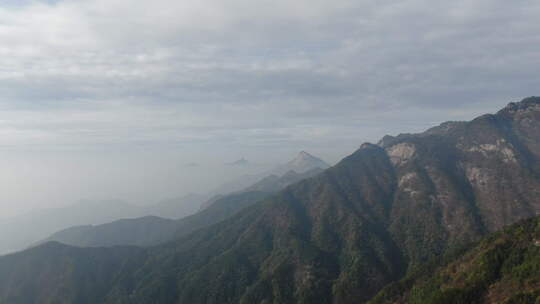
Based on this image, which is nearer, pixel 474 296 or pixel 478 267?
pixel 474 296

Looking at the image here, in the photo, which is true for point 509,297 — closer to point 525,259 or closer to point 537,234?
point 525,259

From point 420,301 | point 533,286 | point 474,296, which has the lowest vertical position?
point 420,301

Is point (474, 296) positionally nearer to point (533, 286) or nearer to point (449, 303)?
point (449, 303)

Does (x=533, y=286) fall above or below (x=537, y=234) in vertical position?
below

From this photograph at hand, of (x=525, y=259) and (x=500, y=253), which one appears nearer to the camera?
(x=525, y=259)

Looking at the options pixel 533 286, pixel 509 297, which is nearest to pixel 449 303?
pixel 509 297

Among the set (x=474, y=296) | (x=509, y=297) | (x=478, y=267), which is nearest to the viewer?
(x=509, y=297)

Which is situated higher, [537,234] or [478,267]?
[537,234]

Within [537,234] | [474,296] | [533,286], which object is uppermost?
[537,234]

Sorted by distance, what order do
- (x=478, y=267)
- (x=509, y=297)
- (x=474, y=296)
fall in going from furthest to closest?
1. (x=478, y=267)
2. (x=474, y=296)
3. (x=509, y=297)
